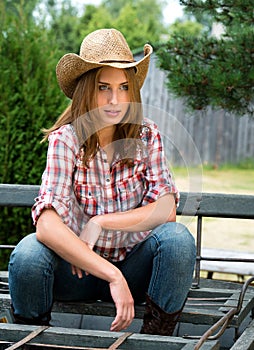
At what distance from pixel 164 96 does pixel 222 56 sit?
1061 centimetres

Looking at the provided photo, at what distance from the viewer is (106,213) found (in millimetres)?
2492

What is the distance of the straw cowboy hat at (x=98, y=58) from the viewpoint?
2.45 meters

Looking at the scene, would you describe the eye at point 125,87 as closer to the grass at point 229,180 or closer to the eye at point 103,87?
the eye at point 103,87

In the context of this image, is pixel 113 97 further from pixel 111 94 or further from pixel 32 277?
pixel 32 277

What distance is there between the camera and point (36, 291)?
2389mm

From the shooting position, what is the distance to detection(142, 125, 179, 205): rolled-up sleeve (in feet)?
8.22

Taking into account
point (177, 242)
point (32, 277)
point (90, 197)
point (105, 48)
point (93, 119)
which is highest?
point (105, 48)

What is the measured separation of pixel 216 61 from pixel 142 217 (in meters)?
1.68

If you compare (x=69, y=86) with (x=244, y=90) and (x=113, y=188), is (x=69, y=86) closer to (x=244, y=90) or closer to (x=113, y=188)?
(x=113, y=188)

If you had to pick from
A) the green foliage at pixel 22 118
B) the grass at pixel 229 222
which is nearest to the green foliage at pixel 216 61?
the green foliage at pixel 22 118

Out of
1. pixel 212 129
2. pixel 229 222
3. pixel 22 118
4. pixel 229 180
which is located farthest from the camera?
pixel 212 129

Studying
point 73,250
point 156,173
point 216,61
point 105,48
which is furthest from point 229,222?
point 73,250

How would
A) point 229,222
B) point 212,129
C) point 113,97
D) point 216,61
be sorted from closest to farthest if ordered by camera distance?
point 113,97 → point 216,61 → point 229,222 → point 212,129

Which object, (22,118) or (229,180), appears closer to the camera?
(22,118)
